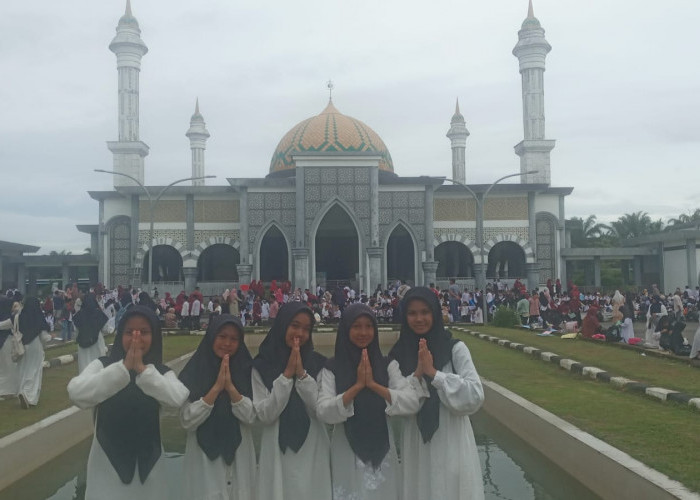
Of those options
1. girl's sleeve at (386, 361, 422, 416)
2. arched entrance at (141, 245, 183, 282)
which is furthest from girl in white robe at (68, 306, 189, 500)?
arched entrance at (141, 245, 183, 282)

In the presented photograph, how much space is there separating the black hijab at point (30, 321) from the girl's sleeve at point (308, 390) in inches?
223

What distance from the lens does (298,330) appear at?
3467 mm

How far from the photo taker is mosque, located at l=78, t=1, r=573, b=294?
1156 inches

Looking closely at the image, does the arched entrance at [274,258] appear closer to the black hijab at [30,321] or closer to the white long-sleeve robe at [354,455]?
the black hijab at [30,321]

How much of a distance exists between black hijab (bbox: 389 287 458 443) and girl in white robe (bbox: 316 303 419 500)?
7 centimetres

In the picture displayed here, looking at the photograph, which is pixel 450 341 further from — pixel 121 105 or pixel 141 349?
pixel 121 105

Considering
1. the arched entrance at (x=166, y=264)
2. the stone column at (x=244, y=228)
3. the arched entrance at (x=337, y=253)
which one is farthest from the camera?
the arched entrance at (x=337, y=253)

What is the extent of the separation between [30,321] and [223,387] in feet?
18.5

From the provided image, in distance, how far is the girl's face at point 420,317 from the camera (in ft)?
11.5

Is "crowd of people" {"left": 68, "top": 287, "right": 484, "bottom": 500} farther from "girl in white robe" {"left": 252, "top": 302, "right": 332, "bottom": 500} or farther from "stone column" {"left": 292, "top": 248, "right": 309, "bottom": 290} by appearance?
"stone column" {"left": 292, "top": 248, "right": 309, "bottom": 290}

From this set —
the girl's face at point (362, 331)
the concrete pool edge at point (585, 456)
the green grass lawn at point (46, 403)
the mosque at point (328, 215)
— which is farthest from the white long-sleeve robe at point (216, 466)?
the mosque at point (328, 215)

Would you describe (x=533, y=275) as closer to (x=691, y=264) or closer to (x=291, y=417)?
(x=691, y=264)

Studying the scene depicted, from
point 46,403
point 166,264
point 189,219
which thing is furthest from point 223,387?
point 166,264

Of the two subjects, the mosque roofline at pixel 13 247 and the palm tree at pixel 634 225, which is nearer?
the mosque roofline at pixel 13 247
